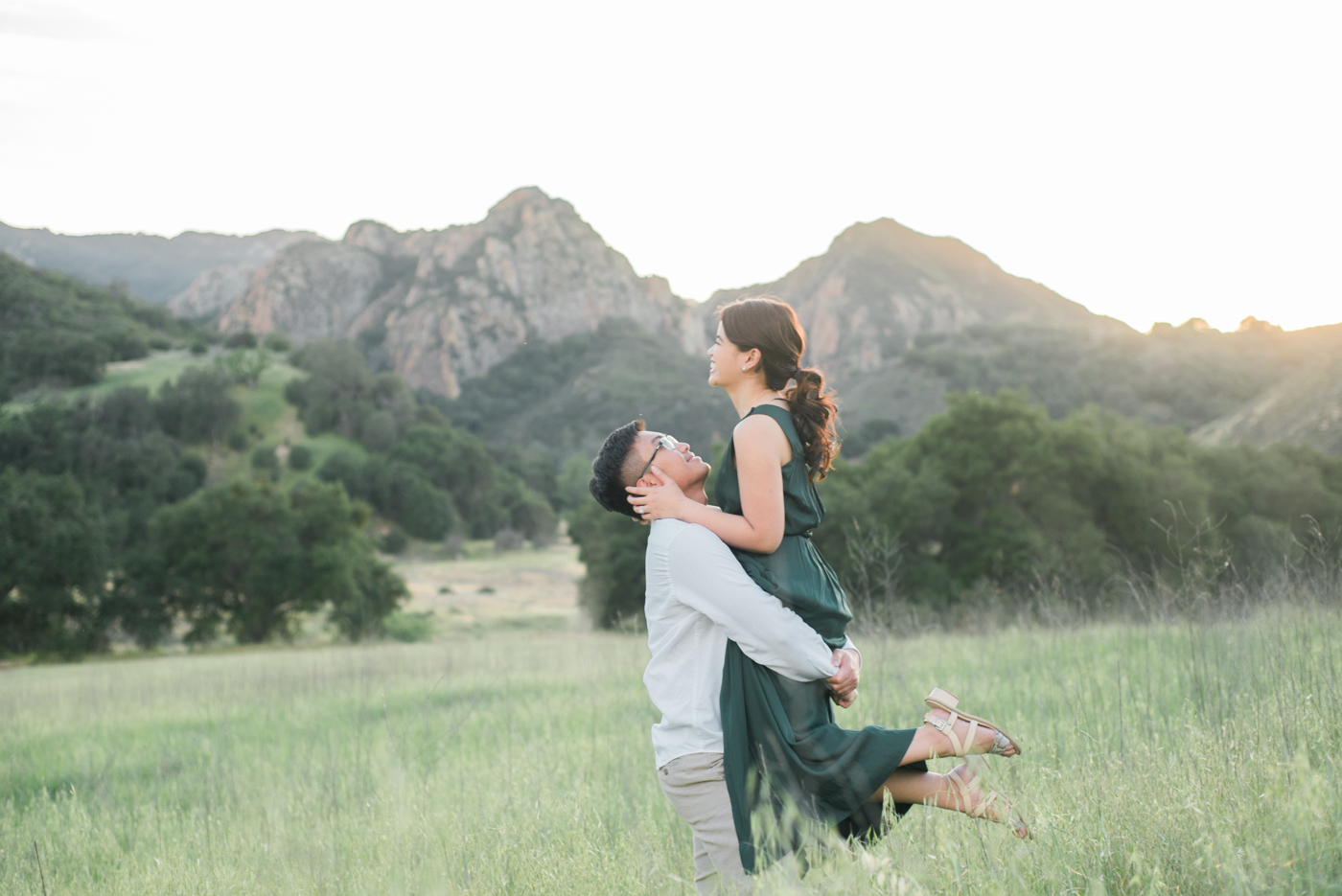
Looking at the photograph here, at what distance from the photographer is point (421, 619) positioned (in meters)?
37.2

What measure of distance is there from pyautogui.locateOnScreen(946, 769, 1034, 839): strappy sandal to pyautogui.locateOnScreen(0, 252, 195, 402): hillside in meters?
102

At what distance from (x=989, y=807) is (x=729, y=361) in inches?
60.7

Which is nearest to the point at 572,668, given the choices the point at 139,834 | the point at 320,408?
the point at 139,834

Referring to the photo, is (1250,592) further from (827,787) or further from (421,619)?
(421,619)

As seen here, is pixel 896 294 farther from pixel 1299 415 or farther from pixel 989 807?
pixel 989 807

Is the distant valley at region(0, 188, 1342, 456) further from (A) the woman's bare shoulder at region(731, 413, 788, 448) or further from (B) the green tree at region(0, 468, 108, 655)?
(B) the green tree at region(0, 468, 108, 655)

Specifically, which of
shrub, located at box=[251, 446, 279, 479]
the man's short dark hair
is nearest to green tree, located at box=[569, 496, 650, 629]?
the man's short dark hair

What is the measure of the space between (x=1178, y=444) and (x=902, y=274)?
11255 centimetres

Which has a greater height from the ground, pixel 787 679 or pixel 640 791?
pixel 787 679

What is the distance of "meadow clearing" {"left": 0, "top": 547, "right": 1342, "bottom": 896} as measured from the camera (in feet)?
7.24

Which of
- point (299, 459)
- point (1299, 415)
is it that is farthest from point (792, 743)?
point (299, 459)

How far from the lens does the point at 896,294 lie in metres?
127

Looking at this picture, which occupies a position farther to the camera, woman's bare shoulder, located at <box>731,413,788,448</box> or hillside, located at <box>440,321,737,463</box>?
hillside, located at <box>440,321,737,463</box>

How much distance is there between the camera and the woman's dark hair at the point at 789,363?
2637 mm
